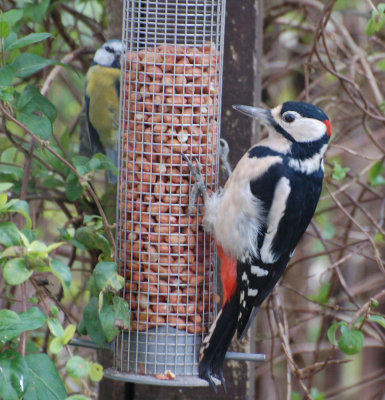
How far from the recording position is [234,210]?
2592mm

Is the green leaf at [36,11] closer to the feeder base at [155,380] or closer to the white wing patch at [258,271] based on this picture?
the white wing patch at [258,271]

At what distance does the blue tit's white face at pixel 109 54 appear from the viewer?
9.61 ft

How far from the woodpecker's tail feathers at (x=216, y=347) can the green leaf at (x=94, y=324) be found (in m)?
0.35

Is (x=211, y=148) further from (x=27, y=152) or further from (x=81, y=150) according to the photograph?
(x=81, y=150)

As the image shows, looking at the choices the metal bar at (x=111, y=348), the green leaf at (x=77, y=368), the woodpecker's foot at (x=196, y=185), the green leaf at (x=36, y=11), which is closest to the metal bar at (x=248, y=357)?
the metal bar at (x=111, y=348)

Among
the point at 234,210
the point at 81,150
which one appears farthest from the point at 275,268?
Answer: the point at 81,150

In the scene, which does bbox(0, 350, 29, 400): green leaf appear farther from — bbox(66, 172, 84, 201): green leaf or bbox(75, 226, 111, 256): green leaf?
bbox(66, 172, 84, 201): green leaf

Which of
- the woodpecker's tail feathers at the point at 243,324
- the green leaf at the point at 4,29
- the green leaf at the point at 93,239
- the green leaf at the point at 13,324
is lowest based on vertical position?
the woodpecker's tail feathers at the point at 243,324

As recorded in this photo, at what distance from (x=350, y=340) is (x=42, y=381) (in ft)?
3.45

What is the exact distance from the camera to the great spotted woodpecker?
8.43 ft

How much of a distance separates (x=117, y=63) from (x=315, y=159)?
38.0 inches

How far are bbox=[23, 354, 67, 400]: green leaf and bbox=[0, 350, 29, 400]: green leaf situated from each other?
57 millimetres

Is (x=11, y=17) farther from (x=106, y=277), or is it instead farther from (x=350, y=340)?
(x=350, y=340)

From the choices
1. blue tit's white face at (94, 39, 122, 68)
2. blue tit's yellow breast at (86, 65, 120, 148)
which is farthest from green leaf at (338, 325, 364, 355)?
blue tit's white face at (94, 39, 122, 68)
